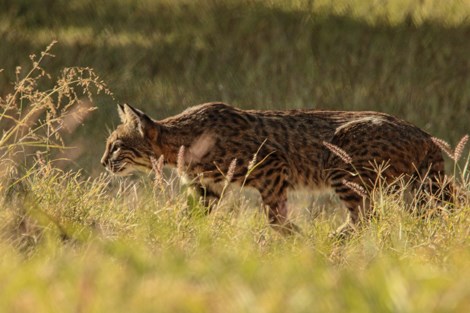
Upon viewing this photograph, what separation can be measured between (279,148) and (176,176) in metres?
0.81

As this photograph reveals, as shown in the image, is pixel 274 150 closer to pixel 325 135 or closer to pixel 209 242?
pixel 325 135

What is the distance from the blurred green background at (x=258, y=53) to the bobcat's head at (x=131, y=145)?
300cm

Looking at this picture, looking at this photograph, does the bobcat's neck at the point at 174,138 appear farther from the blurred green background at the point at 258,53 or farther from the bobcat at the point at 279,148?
the blurred green background at the point at 258,53

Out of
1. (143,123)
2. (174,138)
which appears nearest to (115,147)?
(143,123)

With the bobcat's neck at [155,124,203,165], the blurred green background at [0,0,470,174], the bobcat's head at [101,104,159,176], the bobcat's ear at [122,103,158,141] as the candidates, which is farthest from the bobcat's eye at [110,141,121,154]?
the blurred green background at [0,0,470,174]

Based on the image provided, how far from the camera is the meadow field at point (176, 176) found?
13.0 feet

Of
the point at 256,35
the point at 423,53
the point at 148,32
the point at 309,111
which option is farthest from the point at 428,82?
the point at 309,111

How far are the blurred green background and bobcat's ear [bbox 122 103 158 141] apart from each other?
3.08 metres

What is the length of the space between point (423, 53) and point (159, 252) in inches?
371

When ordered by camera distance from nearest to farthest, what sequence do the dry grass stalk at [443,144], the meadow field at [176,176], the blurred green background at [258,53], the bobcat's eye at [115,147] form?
1. the meadow field at [176,176]
2. the dry grass stalk at [443,144]
3. the bobcat's eye at [115,147]
4. the blurred green background at [258,53]

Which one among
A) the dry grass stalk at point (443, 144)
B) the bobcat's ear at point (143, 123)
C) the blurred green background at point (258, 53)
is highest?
the dry grass stalk at point (443, 144)

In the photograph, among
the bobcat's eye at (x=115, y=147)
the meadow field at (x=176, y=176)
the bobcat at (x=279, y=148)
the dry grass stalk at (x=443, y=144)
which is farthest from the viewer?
the bobcat's eye at (x=115, y=147)

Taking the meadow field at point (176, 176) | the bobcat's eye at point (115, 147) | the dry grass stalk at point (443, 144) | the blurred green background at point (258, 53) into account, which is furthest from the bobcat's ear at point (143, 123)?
the blurred green background at point (258, 53)

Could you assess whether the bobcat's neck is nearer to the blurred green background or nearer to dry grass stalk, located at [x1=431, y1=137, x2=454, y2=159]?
dry grass stalk, located at [x1=431, y1=137, x2=454, y2=159]
